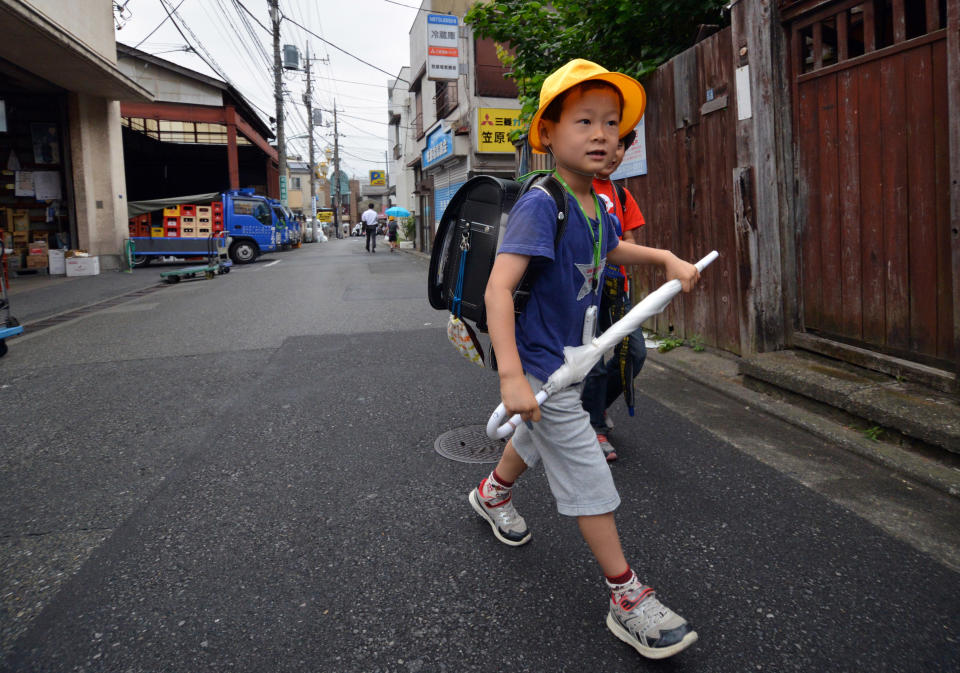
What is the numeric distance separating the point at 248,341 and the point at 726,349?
4.79 metres

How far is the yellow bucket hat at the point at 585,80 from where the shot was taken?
6.41 feet

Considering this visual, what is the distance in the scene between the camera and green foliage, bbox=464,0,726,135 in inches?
240

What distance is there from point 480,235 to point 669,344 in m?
4.39

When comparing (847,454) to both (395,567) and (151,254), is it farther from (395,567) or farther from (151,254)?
(151,254)

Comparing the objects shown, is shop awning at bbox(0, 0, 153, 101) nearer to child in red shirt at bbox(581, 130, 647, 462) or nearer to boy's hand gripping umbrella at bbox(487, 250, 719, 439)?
child in red shirt at bbox(581, 130, 647, 462)

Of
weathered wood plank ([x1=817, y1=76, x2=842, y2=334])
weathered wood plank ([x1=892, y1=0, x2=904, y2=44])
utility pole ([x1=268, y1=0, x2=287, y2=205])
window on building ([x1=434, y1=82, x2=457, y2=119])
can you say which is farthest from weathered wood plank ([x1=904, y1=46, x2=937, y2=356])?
utility pole ([x1=268, y1=0, x2=287, y2=205])

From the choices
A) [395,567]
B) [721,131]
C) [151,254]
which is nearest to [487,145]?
[151,254]

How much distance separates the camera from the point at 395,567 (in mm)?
2400

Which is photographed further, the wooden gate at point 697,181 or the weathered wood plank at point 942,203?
the wooden gate at point 697,181

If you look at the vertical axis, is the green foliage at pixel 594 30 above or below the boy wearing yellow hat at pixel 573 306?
above

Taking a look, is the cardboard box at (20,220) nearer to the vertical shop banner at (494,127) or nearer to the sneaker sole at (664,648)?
the vertical shop banner at (494,127)

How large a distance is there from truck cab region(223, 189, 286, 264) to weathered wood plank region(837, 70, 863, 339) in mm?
20264

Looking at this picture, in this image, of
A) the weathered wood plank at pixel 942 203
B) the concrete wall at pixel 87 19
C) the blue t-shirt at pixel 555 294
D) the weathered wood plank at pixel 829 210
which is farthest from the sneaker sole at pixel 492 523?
the concrete wall at pixel 87 19

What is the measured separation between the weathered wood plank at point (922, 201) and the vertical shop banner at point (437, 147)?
17800mm
